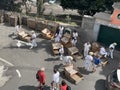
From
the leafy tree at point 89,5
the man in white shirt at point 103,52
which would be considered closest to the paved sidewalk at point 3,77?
the man in white shirt at point 103,52

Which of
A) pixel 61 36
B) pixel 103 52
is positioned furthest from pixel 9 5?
pixel 103 52

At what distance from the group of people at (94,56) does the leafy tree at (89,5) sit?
10128 millimetres

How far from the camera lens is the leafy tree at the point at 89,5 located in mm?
38309

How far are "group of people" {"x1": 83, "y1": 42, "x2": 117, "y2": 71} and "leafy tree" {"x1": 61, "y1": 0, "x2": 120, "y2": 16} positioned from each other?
10128 mm

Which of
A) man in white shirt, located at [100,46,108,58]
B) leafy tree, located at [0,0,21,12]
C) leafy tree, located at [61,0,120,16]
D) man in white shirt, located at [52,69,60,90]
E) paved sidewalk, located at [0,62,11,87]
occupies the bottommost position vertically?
paved sidewalk, located at [0,62,11,87]

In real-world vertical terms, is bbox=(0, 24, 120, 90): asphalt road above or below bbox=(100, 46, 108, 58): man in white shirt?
below

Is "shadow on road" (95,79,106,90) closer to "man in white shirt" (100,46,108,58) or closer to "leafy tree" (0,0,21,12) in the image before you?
"man in white shirt" (100,46,108,58)

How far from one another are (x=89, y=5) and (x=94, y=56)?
13.4 meters

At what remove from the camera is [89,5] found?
1555 inches

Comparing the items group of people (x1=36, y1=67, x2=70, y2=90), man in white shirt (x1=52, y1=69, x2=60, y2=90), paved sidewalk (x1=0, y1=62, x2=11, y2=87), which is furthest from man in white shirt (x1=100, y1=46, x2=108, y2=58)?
paved sidewalk (x1=0, y1=62, x2=11, y2=87)

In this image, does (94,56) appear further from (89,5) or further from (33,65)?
(89,5)

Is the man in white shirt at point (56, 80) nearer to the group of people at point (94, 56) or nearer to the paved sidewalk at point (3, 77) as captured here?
the paved sidewalk at point (3, 77)

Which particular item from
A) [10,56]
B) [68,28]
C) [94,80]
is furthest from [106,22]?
[10,56]

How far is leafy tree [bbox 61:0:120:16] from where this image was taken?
38.3 meters
